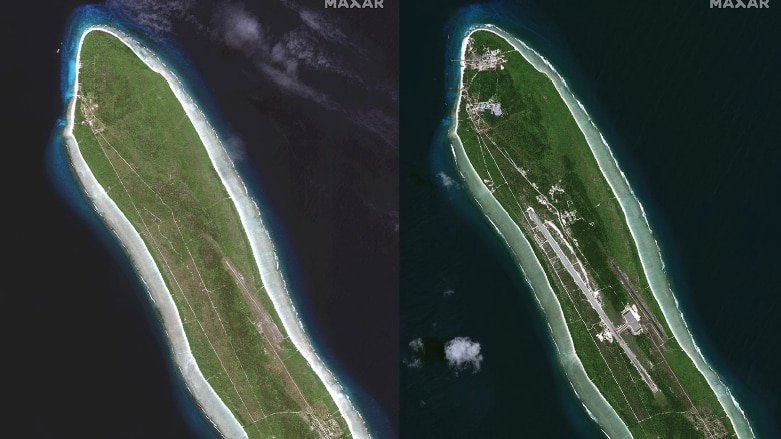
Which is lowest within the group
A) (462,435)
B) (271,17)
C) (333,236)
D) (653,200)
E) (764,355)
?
(462,435)

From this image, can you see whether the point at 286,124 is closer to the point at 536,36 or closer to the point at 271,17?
the point at 271,17

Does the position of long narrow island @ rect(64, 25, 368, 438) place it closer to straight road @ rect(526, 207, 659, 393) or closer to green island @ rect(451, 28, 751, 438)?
green island @ rect(451, 28, 751, 438)

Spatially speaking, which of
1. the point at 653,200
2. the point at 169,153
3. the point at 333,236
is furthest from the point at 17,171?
the point at 653,200

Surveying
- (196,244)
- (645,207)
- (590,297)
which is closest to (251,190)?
(196,244)

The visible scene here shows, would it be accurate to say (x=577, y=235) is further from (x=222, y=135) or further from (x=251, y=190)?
(x=222, y=135)

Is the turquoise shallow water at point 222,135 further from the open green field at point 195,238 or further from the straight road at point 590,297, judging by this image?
the straight road at point 590,297

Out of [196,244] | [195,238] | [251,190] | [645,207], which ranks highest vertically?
[645,207]
